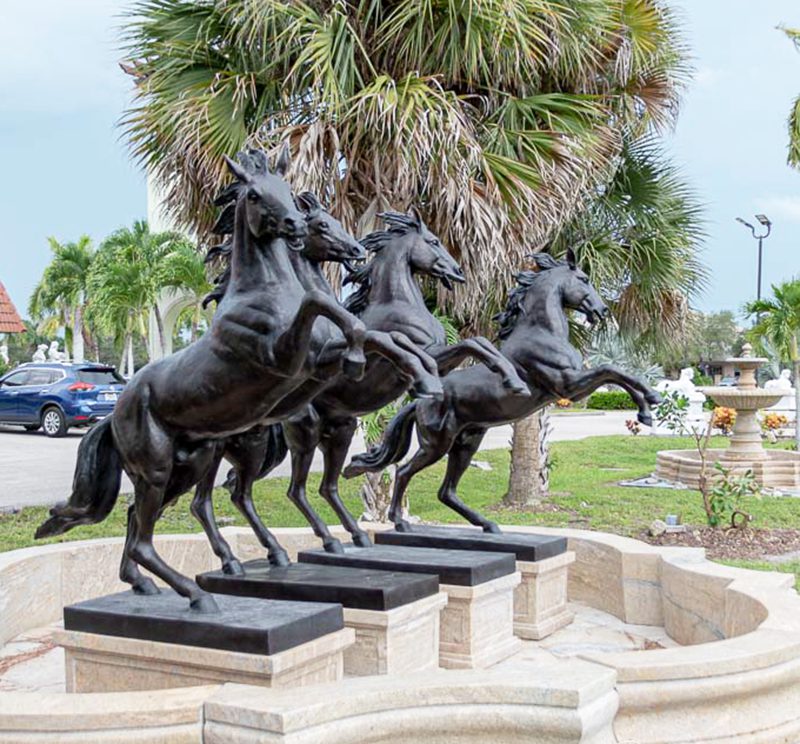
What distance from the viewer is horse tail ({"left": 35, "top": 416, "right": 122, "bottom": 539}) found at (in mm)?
4238

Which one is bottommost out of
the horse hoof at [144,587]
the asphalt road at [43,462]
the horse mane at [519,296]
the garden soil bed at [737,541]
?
the garden soil bed at [737,541]

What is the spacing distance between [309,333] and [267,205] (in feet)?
1.86

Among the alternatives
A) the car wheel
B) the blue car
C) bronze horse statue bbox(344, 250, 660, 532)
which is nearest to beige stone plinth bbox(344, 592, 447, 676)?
bronze horse statue bbox(344, 250, 660, 532)

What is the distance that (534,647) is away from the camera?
5359 mm

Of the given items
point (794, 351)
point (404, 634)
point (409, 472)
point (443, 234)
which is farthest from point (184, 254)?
point (404, 634)

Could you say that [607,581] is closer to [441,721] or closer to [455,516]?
[441,721]

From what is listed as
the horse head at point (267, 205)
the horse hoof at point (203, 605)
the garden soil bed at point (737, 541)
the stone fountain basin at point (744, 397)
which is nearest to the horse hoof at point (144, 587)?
the horse hoof at point (203, 605)

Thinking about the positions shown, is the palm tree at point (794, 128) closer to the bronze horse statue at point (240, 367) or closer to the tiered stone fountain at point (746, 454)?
the tiered stone fountain at point (746, 454)

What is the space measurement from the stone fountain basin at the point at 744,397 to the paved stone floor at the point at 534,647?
400 inches

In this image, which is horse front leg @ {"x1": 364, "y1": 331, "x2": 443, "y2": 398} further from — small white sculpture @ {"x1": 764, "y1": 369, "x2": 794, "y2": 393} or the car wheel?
small white sculpture @ {"x1": 764, "y1": 369, "x2": 794, "y2": 393}

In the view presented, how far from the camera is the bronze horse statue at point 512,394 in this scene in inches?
218

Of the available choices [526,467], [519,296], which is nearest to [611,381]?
[519,296]

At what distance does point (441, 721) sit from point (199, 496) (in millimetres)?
2168

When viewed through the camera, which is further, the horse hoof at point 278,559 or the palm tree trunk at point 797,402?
the palm tree trunk at point 797,402
